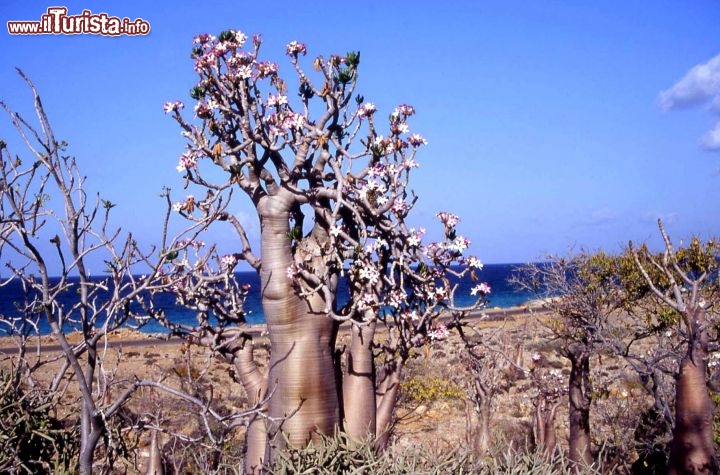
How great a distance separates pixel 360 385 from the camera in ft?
16.1

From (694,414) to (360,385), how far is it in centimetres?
260

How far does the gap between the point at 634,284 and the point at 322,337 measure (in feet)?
27.7

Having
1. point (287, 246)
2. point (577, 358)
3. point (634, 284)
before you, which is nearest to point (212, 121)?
point (287, 246)

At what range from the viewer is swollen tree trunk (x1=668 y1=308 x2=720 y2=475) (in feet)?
16.9

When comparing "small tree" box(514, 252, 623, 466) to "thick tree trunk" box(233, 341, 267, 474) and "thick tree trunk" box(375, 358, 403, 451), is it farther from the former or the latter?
"thick tree trunk" box(233, 341, 267, 474)

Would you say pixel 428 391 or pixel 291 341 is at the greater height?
pixel 291 341

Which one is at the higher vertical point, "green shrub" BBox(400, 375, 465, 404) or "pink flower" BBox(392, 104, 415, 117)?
"pink flower" BBox(392, 104, 415, 117)

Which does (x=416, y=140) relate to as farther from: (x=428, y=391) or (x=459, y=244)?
(x=428, y=391)

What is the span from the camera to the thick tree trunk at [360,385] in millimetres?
4816

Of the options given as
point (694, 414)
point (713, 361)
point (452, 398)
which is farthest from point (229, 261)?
point (452, 398)

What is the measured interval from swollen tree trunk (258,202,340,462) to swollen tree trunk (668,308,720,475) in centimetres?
271

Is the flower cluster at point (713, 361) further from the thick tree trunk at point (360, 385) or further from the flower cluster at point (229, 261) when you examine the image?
the flower cluster at point (229, 261)

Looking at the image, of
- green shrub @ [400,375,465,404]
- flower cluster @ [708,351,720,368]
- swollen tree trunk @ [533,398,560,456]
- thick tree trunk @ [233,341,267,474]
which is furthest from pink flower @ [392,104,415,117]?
green shrub @ [400,375,465,404]

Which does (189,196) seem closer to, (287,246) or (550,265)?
(287,246)
